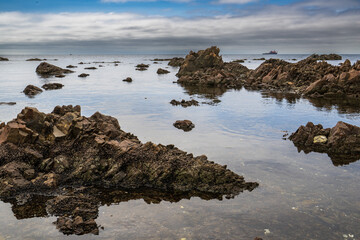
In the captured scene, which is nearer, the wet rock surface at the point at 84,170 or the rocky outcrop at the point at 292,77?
the wet rock surface at the point at 84,170

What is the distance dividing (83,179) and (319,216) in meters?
10.3

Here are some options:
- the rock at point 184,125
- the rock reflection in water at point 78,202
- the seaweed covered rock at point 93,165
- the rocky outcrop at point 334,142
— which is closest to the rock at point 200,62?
the rock at point 184,125

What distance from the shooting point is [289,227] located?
10.8 metres

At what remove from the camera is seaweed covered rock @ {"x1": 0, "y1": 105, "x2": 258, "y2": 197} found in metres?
13.8

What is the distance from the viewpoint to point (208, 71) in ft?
254

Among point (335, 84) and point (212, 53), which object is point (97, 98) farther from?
point (212, 53)

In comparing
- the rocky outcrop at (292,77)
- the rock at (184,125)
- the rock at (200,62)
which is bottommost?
the rock at (184,125)

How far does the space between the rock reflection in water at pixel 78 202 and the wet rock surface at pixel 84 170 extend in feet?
0.13

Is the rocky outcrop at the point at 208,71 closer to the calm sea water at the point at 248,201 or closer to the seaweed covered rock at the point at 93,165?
the calm sea water at the point at 248,201

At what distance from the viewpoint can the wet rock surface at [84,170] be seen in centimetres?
1302

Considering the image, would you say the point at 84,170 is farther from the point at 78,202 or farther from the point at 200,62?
the point at 200,62

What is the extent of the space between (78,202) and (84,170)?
108 inches

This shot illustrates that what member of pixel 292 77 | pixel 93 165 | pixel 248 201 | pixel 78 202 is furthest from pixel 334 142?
pixel 292 77

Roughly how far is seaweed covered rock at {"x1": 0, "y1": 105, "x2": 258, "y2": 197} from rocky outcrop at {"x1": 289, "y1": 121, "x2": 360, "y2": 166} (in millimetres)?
7911
